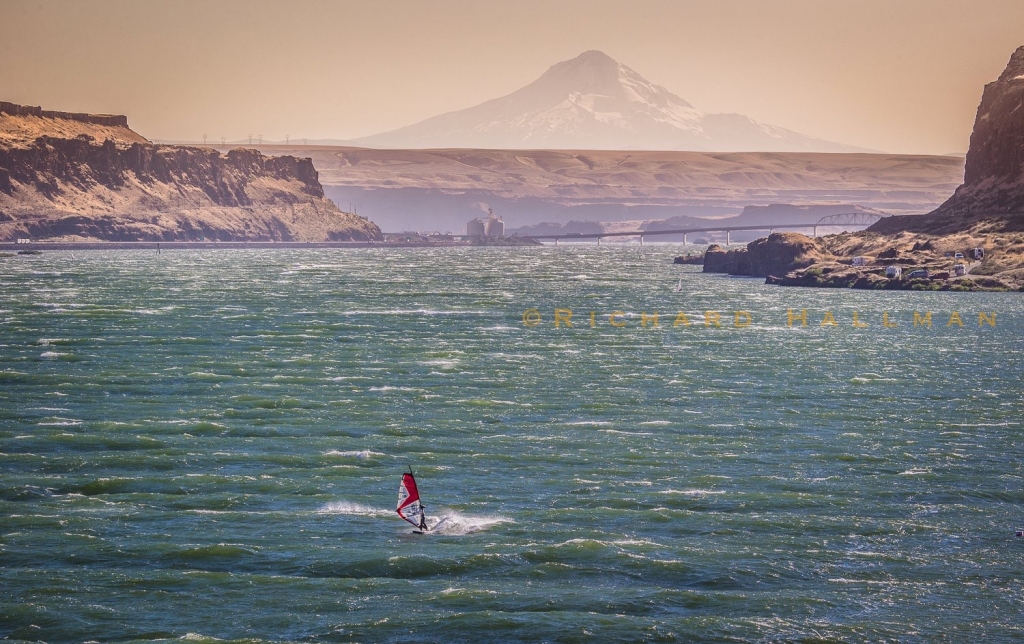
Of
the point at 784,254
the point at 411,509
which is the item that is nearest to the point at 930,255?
the point at 784,254

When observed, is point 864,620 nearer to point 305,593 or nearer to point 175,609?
point 305,593

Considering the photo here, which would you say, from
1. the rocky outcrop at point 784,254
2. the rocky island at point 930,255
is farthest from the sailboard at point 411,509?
the rocky outcrop at point 784,254

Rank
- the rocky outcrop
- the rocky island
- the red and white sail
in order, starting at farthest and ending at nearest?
the rocky outcrop < the rocky island < the red and white sail

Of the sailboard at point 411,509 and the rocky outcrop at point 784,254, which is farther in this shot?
the rocky outcrop at point 784,254

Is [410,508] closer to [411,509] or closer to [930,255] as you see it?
[411,509]

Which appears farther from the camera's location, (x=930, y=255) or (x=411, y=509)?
(x=930, y=255)

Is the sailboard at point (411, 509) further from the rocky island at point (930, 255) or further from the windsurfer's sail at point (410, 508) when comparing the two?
the rocky island at point (930, 255)

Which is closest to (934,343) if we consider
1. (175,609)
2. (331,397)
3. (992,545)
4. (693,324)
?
(693,324)

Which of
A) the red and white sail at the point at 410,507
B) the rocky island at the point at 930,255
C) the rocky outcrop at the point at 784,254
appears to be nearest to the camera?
the red and white sail at the point at 410,507

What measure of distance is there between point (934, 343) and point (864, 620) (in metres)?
61.1

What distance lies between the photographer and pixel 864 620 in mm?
27109

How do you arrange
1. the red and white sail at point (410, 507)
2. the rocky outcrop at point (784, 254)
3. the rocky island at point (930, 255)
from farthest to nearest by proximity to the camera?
1. the rocky outcrop at point (784, 254)
2. the rocky island at point (930, 255)
3. the red and white sail at point (410, 507)

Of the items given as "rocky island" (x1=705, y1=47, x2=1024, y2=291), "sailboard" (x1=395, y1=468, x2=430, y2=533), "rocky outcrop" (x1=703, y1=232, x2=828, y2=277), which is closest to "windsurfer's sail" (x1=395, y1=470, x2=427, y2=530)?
"sailboard" (x1=395, y1=468, x2=430, y2=533)

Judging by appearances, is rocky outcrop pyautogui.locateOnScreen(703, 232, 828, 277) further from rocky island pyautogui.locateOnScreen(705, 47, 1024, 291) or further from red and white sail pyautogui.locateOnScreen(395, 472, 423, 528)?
red and white sail pyautogui.locateOnScreen(395, 472, 423, 528)
